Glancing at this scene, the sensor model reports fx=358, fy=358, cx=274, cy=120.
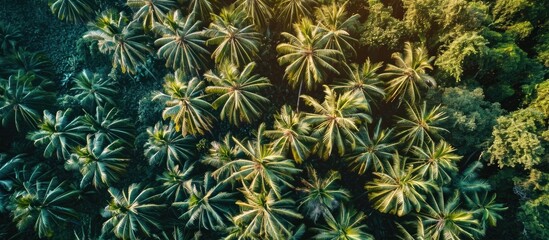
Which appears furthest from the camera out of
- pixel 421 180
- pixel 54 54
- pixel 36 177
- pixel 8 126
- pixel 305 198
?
pixel 54 54

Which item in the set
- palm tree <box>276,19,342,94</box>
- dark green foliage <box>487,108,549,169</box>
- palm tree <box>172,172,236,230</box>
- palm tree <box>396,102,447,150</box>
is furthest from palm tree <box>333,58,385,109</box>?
palm tree <box>172,172,236,230</box>

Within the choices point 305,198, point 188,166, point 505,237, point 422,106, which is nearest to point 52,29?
point 188,166

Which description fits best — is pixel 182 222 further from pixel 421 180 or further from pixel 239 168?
pixel 421 180

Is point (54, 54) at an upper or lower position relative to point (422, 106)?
lower

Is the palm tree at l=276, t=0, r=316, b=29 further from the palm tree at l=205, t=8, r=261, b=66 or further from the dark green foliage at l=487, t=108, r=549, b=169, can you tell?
the dark green foliage at l=487, t=108, r=549, b=169

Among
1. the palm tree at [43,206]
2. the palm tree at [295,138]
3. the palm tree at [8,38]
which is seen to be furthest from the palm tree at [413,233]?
the palm tree at [8,38]

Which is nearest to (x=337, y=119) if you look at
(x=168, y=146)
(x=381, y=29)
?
(x=381, y=29)

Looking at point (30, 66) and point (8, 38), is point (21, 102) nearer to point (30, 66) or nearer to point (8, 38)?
point (30, 66)
